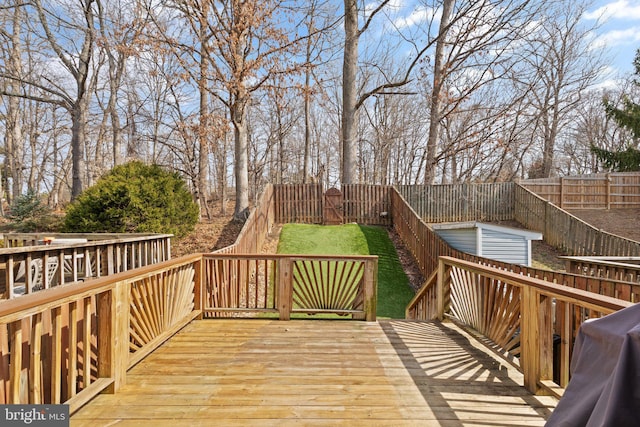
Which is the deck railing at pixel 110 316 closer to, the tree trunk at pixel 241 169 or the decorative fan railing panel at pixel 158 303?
the decorative fan railing panel at pixel 158 303

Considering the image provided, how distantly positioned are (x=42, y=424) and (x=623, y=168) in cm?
2262

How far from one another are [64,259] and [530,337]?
20.4 feet

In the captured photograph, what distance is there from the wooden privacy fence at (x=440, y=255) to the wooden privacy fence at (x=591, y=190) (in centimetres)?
677

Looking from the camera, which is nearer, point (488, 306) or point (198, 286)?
point (488, 306)

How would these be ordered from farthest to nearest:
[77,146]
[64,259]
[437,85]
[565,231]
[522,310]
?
[437,85]
[77,146]
[565,231]
[64,259]
[522,310]

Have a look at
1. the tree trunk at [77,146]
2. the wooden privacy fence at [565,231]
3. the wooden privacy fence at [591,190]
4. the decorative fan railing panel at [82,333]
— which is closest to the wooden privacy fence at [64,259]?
the decorative fan railing panel at [82,333]

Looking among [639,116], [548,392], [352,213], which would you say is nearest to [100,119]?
[352,213]

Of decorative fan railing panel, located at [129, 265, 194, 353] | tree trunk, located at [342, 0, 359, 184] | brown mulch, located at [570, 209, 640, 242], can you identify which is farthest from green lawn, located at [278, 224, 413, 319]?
brown mulch, located at [570, 209, 640, 242]

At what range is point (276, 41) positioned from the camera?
36.7 feet

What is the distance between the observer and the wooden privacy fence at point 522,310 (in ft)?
7.87

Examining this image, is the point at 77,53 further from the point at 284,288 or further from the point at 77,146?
the point at 284,288

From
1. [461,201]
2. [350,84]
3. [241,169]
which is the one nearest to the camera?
[241,169]

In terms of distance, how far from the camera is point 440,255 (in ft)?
25.3

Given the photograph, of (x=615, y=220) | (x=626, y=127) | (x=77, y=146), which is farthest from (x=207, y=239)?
(x=626, y=127)
